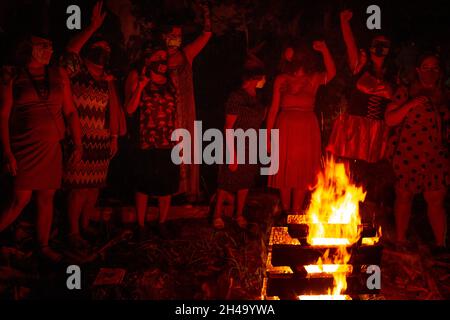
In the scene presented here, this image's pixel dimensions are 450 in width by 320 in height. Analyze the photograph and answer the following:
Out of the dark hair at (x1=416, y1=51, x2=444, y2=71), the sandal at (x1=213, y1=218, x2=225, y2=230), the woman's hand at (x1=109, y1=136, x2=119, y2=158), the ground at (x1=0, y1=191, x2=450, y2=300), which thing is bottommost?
the ground at (x1=0, y1=191, x2=450, y2=300)

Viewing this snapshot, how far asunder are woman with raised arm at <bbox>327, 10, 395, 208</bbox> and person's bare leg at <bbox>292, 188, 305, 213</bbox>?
686 millimetres

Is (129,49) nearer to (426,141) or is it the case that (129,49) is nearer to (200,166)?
(200,166)

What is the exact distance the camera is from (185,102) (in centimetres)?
541

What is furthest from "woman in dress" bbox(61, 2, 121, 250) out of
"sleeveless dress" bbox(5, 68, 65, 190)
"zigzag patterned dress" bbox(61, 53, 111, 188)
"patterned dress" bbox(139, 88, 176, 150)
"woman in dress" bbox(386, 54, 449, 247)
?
"woman in dress" bbox(386, 54, 449, 247)

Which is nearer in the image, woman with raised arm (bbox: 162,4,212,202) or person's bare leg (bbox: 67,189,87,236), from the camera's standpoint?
person's bare leg (bbox: 67,189,87,236)

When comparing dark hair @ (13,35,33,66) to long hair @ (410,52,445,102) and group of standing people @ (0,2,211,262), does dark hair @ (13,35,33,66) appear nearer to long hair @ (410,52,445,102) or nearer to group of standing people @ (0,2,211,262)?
group of standing people @ (0,2,211,262)

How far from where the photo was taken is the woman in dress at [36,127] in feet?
16.2

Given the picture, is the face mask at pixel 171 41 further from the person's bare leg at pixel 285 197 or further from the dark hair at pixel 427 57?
the dark hair at pixel 427 57

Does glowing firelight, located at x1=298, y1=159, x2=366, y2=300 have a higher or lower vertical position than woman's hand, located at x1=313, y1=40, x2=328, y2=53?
lower

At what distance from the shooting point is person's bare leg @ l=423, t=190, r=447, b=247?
18.2 ft

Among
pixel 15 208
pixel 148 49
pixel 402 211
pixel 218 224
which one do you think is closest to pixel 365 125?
pixel 402 211

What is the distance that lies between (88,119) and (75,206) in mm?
1098

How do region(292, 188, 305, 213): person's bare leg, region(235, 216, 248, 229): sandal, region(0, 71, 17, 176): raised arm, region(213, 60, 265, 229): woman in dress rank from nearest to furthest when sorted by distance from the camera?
region(0, 71, 17, 176): raised arm, region(213, 60, 265, 229): woman in dress, region(235, 216, 248, 229): sandal, region(292, 188, 305, 213): person's bare leg

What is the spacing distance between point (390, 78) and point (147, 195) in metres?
3.54
